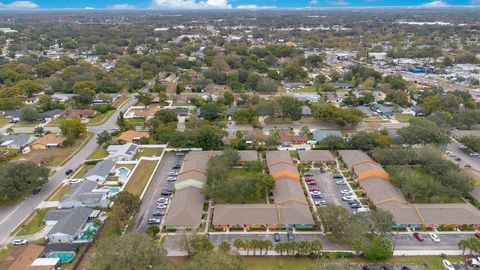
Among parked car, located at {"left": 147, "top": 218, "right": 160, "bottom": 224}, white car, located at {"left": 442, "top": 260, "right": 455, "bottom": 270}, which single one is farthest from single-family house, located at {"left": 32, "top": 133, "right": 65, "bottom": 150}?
white car, located at {"left": 442, "top": 260, "right": 455, "bottom": 270}

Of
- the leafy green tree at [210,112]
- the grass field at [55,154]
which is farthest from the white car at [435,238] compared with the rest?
the grass field at [55,154]

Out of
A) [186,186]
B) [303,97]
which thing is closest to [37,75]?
[303,97]

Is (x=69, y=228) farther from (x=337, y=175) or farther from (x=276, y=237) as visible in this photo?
(x=337, y=175)

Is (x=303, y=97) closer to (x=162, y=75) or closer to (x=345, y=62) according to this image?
(x=162, y=75)

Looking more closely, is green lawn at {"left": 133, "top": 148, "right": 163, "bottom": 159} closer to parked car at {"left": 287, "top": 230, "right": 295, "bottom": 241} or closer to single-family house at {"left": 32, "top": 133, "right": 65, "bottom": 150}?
single-family house at {"left": 32, "top": 133, "right": 65, "bottom": 150}

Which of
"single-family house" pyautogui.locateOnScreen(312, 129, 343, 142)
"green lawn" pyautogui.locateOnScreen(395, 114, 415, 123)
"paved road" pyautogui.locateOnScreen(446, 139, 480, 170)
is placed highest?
"single-family house" pyautogui.locateOnScreen(312, 129, 343, 142)

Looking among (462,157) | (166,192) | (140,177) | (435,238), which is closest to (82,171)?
(140,177)
